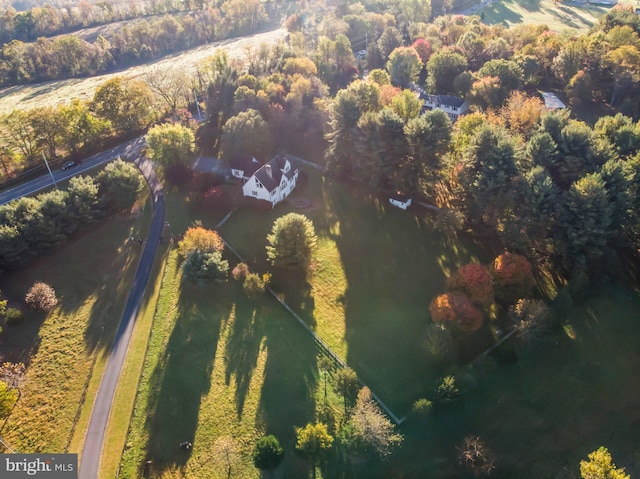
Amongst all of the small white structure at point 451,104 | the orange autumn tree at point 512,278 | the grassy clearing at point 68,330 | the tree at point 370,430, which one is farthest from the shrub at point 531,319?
the small white structure at point 451,104

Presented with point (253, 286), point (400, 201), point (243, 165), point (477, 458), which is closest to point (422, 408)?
point (477, 458)

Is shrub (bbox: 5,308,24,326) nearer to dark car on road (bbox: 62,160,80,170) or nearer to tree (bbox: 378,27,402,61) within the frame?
dark car on road (bbox: 62,160,80,170)

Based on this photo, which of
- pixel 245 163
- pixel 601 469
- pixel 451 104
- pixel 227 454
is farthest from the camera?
pixel 451 104

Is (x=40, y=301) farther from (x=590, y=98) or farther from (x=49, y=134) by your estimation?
(x=590, y=98)

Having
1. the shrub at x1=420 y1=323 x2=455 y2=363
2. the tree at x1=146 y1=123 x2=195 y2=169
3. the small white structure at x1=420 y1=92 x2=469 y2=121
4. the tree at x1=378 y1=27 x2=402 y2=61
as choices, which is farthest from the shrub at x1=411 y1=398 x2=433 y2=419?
the tree at x1=378 y1=27 x2=402 y2=61

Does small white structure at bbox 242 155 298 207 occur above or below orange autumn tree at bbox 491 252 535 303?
below

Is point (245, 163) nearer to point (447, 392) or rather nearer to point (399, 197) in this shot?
point (399, 197)
